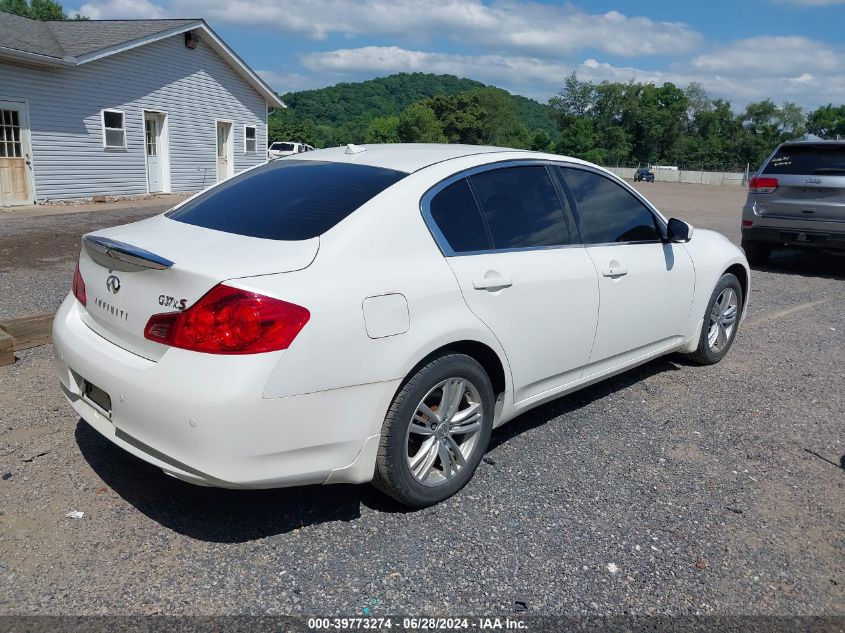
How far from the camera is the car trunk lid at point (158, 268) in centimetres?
269

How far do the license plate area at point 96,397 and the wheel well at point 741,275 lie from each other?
182 inches

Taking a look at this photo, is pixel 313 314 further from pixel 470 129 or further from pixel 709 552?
pixel 470 129

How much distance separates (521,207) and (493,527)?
1.69 meters

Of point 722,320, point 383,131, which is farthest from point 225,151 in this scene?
point 383,131

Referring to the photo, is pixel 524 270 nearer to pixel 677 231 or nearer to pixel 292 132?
pixel 677 231

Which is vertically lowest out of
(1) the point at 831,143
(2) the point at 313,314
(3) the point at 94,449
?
(3) the point at 94,449

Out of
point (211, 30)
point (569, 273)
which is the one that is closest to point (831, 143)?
point (569, 273)

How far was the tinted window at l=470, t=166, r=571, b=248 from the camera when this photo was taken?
11.7ft

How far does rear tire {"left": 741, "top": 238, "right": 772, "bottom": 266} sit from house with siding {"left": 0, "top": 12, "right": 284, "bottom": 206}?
49.2 ft

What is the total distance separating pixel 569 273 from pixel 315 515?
6.06 feet

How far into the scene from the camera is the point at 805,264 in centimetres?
1128

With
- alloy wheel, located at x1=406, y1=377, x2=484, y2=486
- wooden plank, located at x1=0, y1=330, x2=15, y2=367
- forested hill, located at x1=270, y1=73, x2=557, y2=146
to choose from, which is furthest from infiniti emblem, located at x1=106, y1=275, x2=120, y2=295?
forested hill, located at x1=270, y1=73, x2=557, y2=146

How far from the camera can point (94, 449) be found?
12.1 feet

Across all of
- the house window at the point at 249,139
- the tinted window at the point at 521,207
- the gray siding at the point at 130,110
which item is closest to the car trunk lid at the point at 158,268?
the tinted window at the point at 521,207
